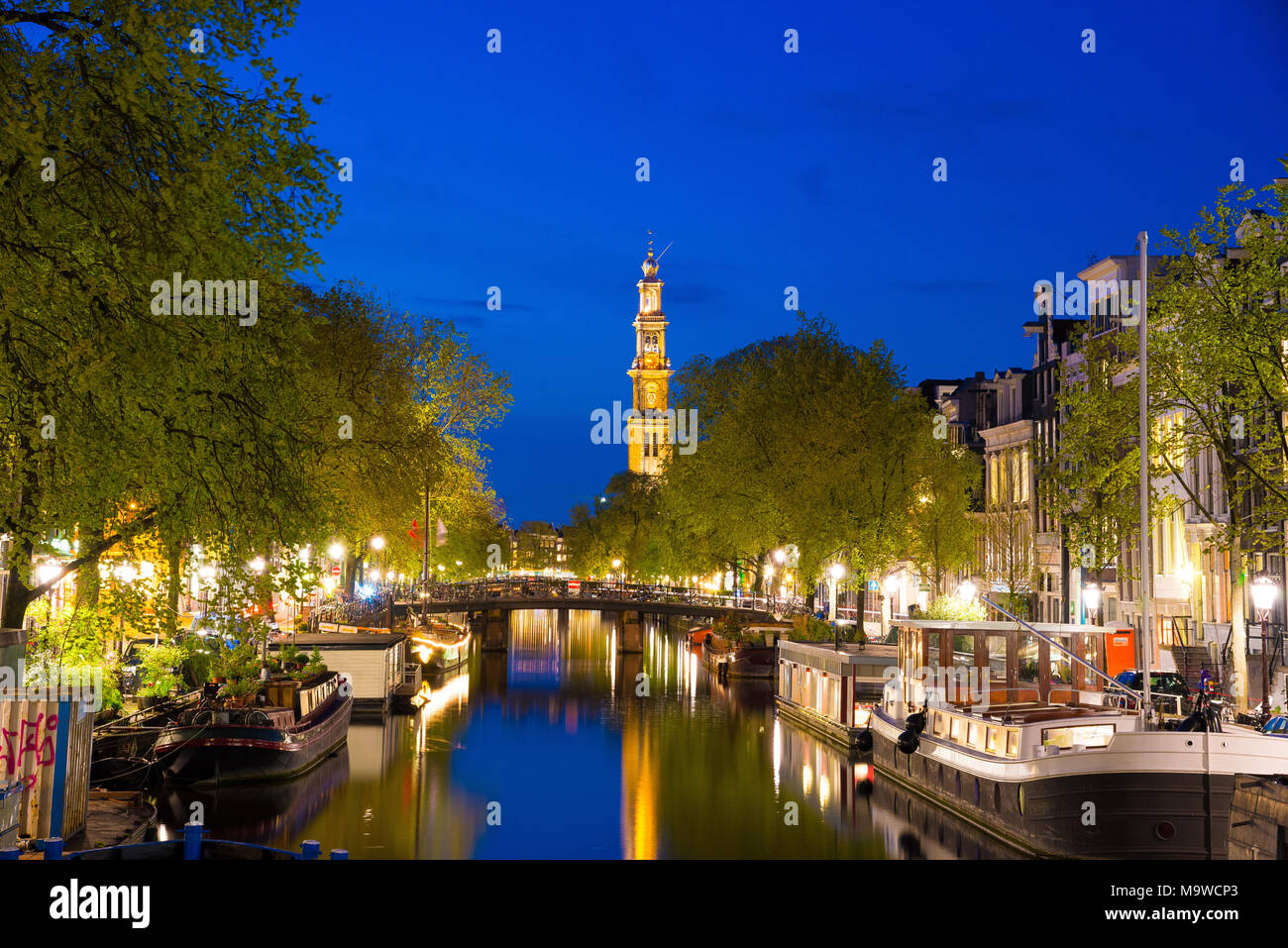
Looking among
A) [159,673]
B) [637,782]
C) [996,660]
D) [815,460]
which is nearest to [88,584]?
[159,673]

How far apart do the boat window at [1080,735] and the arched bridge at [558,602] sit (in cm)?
4422

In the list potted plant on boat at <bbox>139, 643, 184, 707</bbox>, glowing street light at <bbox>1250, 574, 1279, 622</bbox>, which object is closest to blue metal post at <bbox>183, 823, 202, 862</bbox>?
potted plant on boat at <bbox>139, 643, 184, 707</bbox>

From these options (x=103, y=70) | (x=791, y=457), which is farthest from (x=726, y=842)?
(x=791, y=457)

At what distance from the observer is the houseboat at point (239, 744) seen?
31.0 meters

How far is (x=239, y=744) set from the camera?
31.9 m

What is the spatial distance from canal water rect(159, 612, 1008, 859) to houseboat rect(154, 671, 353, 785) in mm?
450

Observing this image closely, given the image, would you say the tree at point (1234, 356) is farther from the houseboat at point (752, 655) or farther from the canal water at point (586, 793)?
the houseboat at point (752, 655)

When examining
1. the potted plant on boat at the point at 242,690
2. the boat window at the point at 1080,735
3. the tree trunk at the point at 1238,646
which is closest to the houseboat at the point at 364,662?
the potted plant on boat at the point at 242,690

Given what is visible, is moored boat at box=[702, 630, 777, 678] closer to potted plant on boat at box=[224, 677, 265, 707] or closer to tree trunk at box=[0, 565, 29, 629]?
potted plant on boat at box=[224, 677, 265, 707]

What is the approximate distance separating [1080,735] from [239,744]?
62.6ft

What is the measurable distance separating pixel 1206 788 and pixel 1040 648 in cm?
914

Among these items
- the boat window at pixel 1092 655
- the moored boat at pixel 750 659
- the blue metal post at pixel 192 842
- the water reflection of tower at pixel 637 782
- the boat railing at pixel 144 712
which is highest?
the boat window at pixel 1092 655

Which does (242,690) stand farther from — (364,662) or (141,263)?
(141,263)
